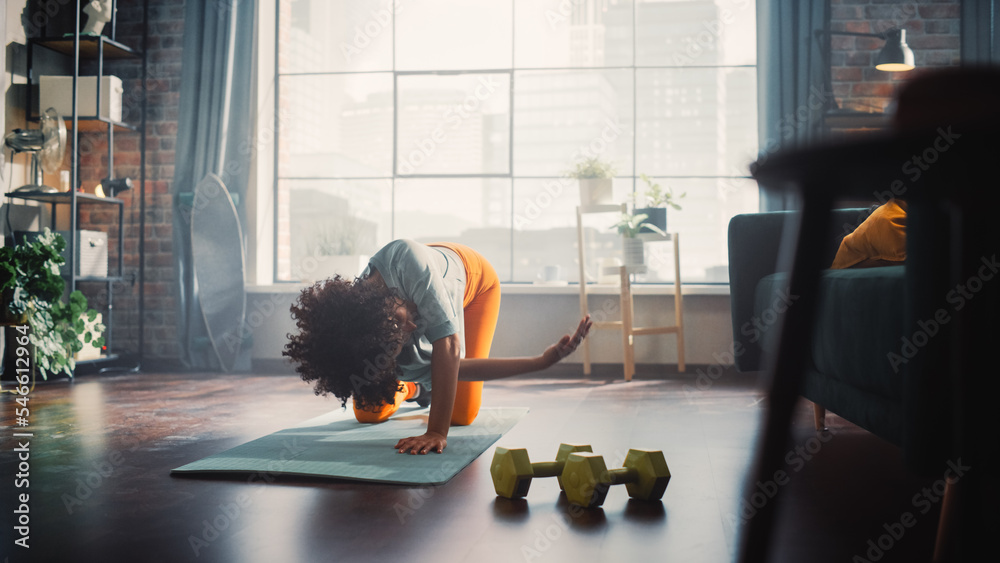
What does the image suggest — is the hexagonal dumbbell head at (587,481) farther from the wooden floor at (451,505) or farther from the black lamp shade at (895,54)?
the black lamp shade at (895,54)

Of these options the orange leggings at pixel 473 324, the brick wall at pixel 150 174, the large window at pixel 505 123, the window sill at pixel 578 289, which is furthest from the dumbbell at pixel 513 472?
the brick wall at pixel 150 174

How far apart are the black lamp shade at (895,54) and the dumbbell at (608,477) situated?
3.07 meters

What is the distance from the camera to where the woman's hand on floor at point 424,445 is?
2.02 m

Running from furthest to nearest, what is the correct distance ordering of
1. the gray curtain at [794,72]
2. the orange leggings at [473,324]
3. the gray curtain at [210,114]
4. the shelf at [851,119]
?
the gray curtain at [210,114], the gray curtain at [794,72], the shelf at [851,119], the orange leggings at [473,324]

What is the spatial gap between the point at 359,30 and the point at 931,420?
15.0 feet

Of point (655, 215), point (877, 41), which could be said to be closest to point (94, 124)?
point (655, 215)

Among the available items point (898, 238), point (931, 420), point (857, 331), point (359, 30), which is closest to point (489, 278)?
point (898, 238)

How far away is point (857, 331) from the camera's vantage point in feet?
4.35

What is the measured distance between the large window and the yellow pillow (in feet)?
8.25

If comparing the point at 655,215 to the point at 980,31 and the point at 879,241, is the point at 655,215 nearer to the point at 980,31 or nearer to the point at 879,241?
the point at 980,31


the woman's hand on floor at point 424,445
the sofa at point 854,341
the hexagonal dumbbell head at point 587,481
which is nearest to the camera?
the sofa at point 854,341

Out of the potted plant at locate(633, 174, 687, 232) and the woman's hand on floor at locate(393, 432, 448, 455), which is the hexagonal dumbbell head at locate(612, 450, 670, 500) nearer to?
the woman's hand on floor at locate(393, 432, 448, 455)

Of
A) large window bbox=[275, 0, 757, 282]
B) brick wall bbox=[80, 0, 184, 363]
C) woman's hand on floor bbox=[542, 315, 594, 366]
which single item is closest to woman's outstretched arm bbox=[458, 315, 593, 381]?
woman's hand on floor bbox=[542, 315, 594, 366]

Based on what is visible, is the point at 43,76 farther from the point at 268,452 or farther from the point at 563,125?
the point at 268,452
